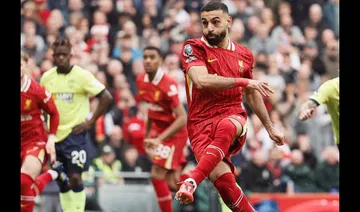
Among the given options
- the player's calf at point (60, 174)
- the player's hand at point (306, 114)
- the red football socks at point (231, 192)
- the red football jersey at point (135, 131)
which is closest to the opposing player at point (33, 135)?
the player's calf at point (60, 174)

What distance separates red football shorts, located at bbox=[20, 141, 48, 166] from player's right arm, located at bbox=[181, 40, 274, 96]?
9.28 ft

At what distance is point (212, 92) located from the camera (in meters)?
9.49

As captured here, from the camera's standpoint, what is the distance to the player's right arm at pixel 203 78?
897 centimetres

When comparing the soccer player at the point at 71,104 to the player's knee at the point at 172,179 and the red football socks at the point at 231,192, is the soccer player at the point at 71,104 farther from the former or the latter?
the red football socks at the point at 231,192

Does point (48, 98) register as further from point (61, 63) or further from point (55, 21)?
point (55, 21)

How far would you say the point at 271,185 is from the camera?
54.9 feet

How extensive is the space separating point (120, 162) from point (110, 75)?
2618 mm

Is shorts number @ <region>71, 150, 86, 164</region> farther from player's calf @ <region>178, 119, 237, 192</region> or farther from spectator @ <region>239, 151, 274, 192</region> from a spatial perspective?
spectator @ <region>239, 151, 274, 192</region>

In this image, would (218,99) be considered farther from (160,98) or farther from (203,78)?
(160,98)

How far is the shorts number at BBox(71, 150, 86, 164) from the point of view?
495 inches

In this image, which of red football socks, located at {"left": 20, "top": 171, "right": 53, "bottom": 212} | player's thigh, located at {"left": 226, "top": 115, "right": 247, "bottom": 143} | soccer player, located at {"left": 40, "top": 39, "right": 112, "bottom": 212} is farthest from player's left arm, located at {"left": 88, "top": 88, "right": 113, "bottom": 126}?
player's thigh, located at {"left": 226, "top": 115, "right": 247, "bottom": 143}

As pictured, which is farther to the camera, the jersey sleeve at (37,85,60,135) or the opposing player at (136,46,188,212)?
the opposing player at (136,46,188,212)

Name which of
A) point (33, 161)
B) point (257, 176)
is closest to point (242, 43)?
point (257, 176)

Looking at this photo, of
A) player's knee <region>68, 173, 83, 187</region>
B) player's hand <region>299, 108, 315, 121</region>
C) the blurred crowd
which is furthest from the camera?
the blurred crowd
